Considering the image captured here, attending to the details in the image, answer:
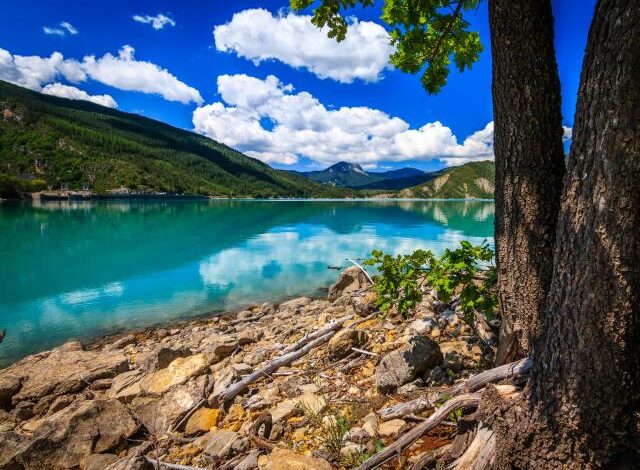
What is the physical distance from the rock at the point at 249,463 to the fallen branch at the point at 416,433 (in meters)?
1.44

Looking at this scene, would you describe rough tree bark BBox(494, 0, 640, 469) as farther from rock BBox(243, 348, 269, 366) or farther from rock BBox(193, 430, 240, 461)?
rock BBox(243, 348, 269, 366)

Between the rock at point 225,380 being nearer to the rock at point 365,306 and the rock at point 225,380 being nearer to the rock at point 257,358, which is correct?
the rock at point 257,358

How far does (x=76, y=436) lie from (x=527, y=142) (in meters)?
7.23

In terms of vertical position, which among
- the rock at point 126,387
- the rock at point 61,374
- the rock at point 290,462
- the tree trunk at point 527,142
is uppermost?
the tree trunk at point 527,142

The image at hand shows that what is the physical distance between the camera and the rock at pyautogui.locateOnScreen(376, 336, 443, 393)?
4953mm

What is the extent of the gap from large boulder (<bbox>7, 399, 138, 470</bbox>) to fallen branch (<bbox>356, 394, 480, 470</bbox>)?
4254 millimetres

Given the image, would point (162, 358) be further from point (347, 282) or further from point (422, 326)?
point (347, 282)

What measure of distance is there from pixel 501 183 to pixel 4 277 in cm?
3242

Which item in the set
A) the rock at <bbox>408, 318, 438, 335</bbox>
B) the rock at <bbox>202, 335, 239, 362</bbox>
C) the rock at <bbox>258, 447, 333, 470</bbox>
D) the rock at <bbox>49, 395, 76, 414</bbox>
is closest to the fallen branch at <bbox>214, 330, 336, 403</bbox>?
the rock at <bbox>408, 318, 438, 335</bbox>

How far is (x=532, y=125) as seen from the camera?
11.1 ft

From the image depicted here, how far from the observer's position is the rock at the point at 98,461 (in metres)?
4.99

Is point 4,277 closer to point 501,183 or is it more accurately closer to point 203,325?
point 203,325

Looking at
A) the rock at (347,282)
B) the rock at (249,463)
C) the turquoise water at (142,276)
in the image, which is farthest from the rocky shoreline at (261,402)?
the turquoise water at (142,276)

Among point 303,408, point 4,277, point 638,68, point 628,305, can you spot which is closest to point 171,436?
point 303,408
